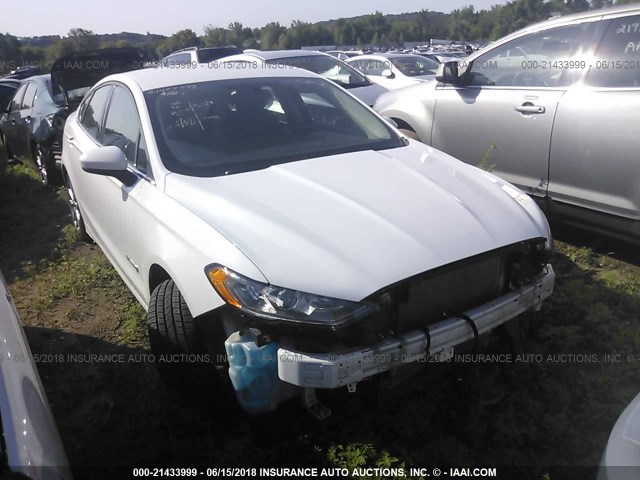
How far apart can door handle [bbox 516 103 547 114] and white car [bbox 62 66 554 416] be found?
1.16m

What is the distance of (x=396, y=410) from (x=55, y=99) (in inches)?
241

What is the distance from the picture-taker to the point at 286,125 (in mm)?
3363

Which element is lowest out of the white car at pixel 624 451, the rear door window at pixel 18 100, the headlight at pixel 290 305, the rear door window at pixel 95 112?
the white car at pixel 624 451

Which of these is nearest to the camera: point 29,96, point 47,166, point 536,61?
point 536,61

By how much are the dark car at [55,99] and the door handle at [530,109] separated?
193 inches

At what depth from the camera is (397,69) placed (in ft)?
36.7

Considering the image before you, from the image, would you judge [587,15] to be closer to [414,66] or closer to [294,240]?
[294,240]

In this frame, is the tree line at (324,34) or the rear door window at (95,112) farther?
the tree line at (324,34)

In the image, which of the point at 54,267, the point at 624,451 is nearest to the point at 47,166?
the point at 54,267

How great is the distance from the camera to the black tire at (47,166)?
Answer: 22.1 ft

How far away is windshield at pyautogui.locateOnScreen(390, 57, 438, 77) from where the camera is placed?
11.4 meters

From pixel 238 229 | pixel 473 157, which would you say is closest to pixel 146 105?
pixel 238 229

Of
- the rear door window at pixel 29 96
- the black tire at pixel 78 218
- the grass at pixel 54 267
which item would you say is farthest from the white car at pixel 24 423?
the rear door window at pixel 29 96

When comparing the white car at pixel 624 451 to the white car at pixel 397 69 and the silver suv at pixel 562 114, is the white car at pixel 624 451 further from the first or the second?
the white car at pixel 397 69
